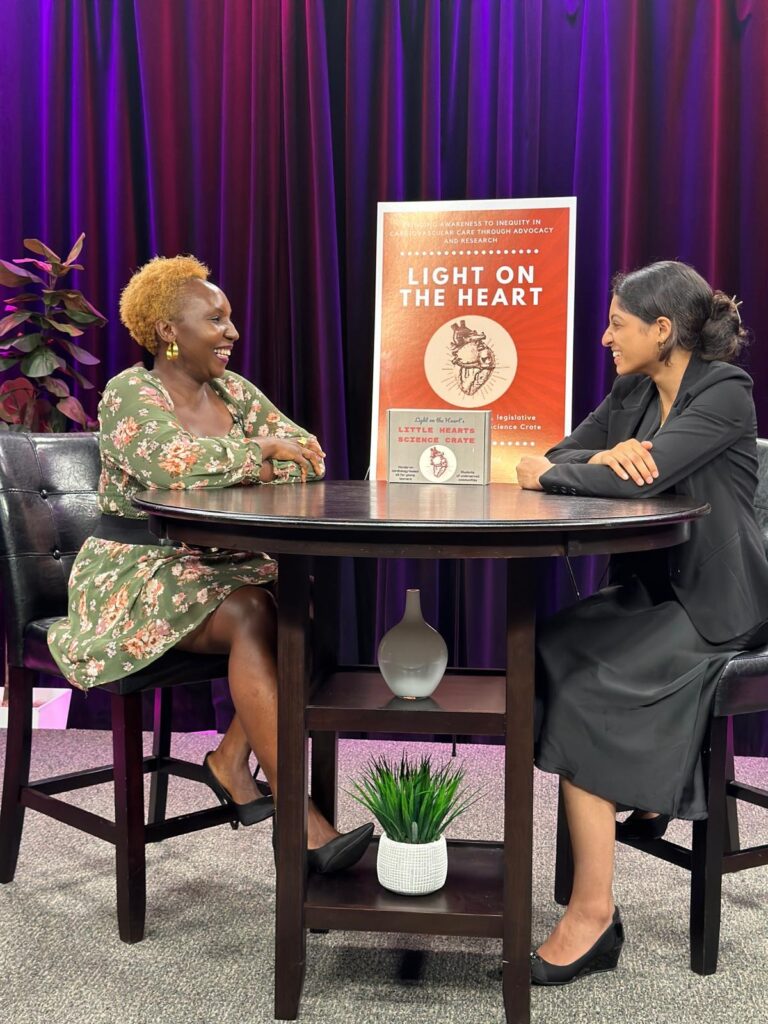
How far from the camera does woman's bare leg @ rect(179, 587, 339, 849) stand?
2084 millimetres

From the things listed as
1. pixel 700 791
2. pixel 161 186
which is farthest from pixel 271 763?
pixel 161 186

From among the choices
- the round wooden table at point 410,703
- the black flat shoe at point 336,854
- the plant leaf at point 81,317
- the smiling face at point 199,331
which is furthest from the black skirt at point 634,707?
the plant leaf at point 81,317

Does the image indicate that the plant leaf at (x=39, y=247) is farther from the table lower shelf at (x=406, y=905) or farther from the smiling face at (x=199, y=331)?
the table lower shelf at (x=406, y=905)

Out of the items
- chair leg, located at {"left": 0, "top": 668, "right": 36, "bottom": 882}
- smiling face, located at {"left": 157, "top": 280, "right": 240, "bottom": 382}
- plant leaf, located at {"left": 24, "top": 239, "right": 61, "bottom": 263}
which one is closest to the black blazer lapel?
smiling face, located at {"left": 157, "top": 280, "right": 240, "bottom": 382}

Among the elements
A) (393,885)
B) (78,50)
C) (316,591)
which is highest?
(78,50)

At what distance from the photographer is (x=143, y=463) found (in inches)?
88.6

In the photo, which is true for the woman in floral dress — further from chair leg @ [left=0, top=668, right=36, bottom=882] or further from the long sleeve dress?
the long sleeve dress

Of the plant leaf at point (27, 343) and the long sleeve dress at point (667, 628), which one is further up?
the plant leaf at point (27, 343)

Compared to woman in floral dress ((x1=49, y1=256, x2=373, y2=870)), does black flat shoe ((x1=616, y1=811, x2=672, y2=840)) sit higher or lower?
lower

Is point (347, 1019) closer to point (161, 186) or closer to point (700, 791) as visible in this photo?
point (700, 791)

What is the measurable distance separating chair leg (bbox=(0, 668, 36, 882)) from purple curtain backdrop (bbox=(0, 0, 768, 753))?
1.53m

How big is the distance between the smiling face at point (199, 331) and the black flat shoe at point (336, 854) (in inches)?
47.4

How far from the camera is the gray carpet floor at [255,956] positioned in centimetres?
191

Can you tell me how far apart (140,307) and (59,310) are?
1.22 meters
